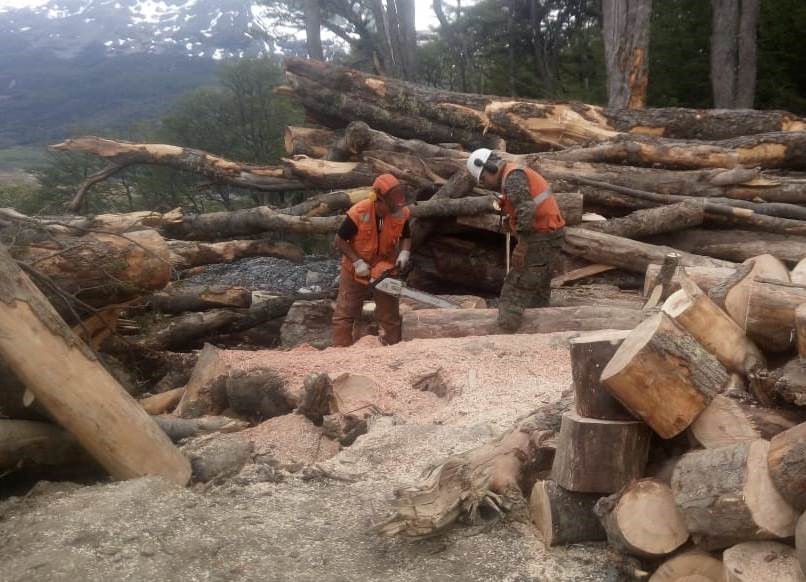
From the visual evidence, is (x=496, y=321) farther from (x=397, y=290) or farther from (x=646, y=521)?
(x=646, y=521)

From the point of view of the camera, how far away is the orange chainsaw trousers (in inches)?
254

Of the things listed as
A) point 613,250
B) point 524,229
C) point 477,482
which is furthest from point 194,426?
point 613,250

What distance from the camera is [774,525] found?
2125 millimetres

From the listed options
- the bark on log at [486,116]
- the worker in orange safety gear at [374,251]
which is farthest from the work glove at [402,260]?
the bark on log at [486,116]

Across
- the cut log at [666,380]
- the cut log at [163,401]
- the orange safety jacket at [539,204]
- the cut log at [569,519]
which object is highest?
the orange safety jacket at [539,204]

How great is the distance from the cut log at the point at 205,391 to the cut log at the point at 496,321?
5.36 feet

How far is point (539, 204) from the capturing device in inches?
232

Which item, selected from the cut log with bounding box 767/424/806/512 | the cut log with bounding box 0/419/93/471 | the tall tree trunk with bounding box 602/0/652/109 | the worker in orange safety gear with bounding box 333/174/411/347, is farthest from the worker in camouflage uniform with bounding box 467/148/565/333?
the tall tree trunk with bounding box 602/0/652/109

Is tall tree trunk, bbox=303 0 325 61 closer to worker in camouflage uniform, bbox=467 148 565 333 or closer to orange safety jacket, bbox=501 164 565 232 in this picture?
worker in camouflage uniform, bbox=467 148 565 333

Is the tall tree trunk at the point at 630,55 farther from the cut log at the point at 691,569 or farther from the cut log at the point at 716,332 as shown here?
the cut log at the point at 691,569

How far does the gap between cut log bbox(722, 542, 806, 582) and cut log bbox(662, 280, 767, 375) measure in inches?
35.0

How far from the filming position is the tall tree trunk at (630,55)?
10.7m

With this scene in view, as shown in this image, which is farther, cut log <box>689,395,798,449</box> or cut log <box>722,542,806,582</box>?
cut log <box>689,395,798,449</box>

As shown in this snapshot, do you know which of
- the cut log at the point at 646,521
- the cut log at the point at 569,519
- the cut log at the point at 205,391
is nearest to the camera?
the cut log at the point at 646,521
